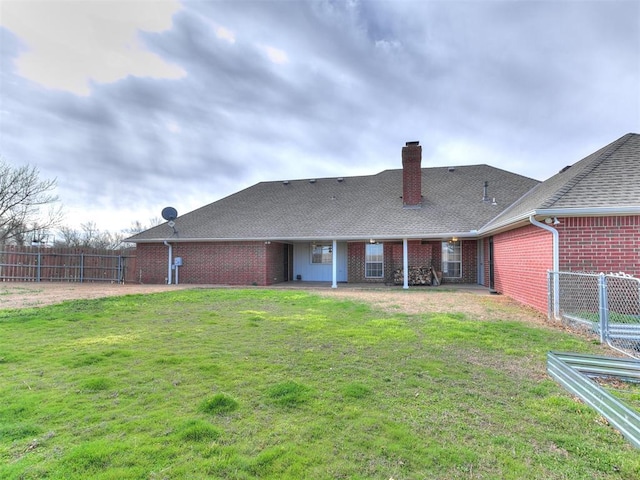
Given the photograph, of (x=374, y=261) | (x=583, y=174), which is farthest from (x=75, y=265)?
(x=583, y=174)

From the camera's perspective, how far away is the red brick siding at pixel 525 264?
818 centimetres

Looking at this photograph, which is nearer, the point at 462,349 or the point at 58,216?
the point at 462,349

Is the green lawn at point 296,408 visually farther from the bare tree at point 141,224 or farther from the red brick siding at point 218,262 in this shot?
the bare tree at point 141,224

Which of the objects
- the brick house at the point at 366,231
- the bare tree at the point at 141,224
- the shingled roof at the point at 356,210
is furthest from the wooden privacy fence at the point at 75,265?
the bare tree at the point at 141,224

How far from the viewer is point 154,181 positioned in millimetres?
25516

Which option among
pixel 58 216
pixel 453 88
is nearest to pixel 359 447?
pixel 453 88

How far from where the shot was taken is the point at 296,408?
310 centimetres

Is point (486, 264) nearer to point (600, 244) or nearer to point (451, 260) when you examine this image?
point (451, 260)

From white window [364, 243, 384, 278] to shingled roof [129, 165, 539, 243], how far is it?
67.7 inches

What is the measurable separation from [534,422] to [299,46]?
471 inches

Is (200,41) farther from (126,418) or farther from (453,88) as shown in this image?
(126,418)

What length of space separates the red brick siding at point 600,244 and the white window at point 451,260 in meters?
8.37

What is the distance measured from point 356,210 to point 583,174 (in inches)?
379

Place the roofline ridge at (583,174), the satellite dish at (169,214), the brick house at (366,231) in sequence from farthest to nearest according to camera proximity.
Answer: the satellite dish at (169,214), the brick house at (366,231), the roofline ridge at (583,174)
